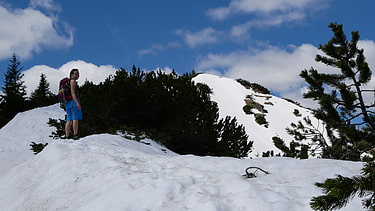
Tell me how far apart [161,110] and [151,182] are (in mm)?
9023

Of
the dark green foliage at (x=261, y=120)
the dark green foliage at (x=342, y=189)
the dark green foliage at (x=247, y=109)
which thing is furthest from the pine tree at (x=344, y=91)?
the dark green foliage at (x=247, y=109)

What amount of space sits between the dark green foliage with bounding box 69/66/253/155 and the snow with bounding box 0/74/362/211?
18.1 feet

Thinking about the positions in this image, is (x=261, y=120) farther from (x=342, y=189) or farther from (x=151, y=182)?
(x=342, y=189)

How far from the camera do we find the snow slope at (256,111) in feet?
103

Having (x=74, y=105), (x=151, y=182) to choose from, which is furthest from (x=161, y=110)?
(x=151, y=182)

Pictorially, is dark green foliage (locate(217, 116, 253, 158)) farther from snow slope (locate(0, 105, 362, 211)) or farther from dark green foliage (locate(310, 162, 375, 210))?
dark green foliage (locate(310, 162, 375, 210))

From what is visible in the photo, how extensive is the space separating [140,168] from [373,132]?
5786 mm

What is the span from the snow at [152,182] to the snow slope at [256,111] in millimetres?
23335

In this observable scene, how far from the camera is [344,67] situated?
671cm

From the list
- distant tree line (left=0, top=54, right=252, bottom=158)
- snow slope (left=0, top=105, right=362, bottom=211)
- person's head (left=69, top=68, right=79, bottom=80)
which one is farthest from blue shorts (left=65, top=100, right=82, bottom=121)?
distant tree line (left=0, top=54, right=252, bottom=158)

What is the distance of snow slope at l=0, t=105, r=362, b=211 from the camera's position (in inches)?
132

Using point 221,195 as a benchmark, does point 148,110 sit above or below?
above

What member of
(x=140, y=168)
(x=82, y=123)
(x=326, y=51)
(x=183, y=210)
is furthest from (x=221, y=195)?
(x=82, y=123)

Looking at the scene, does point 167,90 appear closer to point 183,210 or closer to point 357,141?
point 357,141
